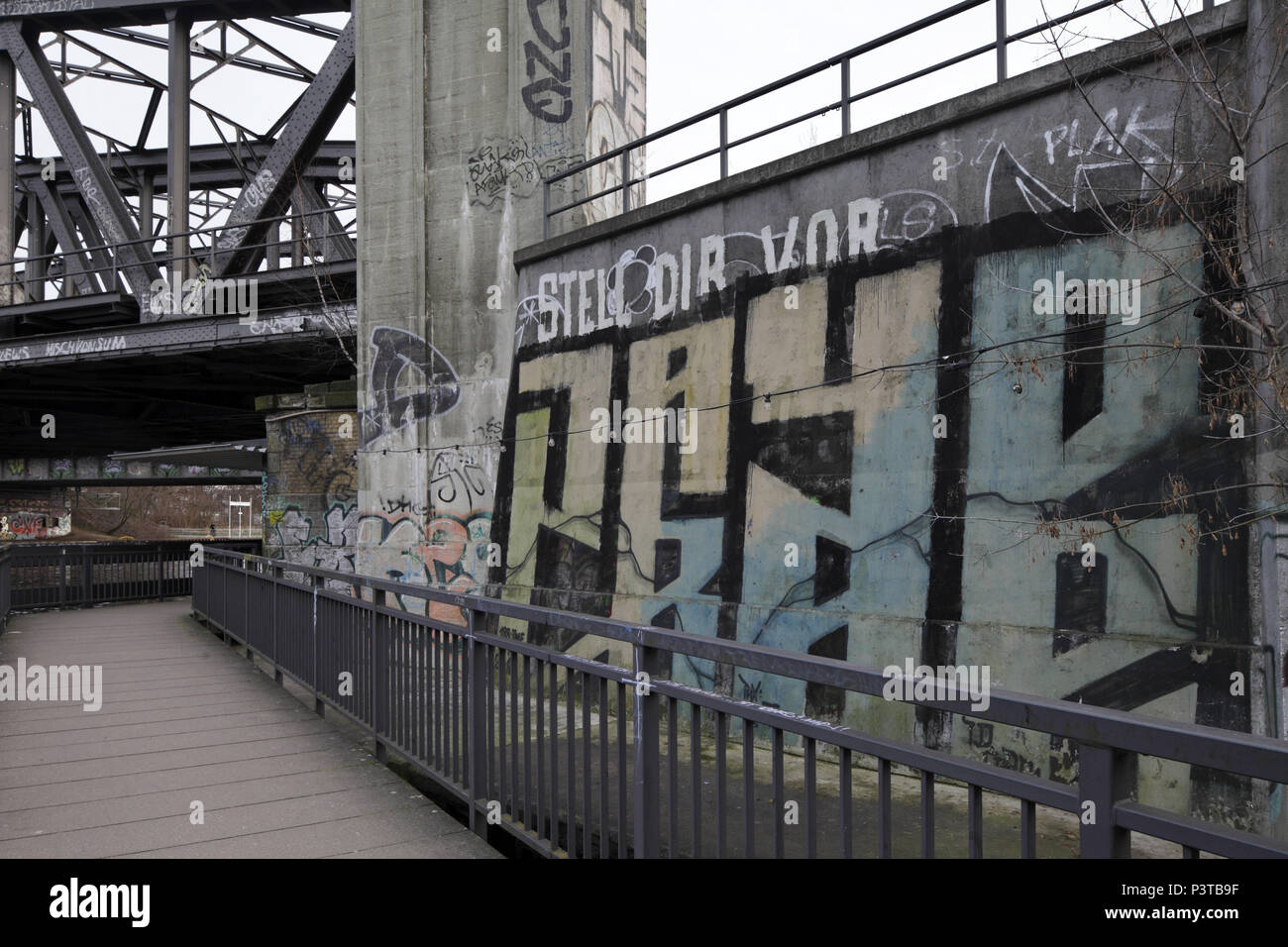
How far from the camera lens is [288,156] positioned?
1795 centimetres

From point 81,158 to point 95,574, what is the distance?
929 centimetres

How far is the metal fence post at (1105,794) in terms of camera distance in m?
1.96

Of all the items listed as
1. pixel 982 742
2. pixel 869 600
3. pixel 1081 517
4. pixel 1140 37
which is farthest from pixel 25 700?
pixel 1140 37

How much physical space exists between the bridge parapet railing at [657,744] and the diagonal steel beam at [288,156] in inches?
449

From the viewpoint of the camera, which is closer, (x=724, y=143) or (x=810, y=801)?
(x=810, y=801)

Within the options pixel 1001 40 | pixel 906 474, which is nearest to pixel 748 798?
pixel 906 474

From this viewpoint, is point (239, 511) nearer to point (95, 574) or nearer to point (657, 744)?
point (95, 574)

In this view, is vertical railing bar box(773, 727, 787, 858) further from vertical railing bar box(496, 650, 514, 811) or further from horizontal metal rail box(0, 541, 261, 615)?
horizontal metal rail box(0, 541, 261, 615)

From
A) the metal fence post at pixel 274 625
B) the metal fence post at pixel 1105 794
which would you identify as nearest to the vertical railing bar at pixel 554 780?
the metal fence post at pixel 1105 794

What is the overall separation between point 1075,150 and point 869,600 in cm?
352

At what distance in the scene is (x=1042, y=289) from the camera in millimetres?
6441

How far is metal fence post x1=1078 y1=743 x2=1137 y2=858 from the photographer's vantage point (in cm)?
196

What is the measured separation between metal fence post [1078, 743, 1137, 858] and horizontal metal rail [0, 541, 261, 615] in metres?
18.2
